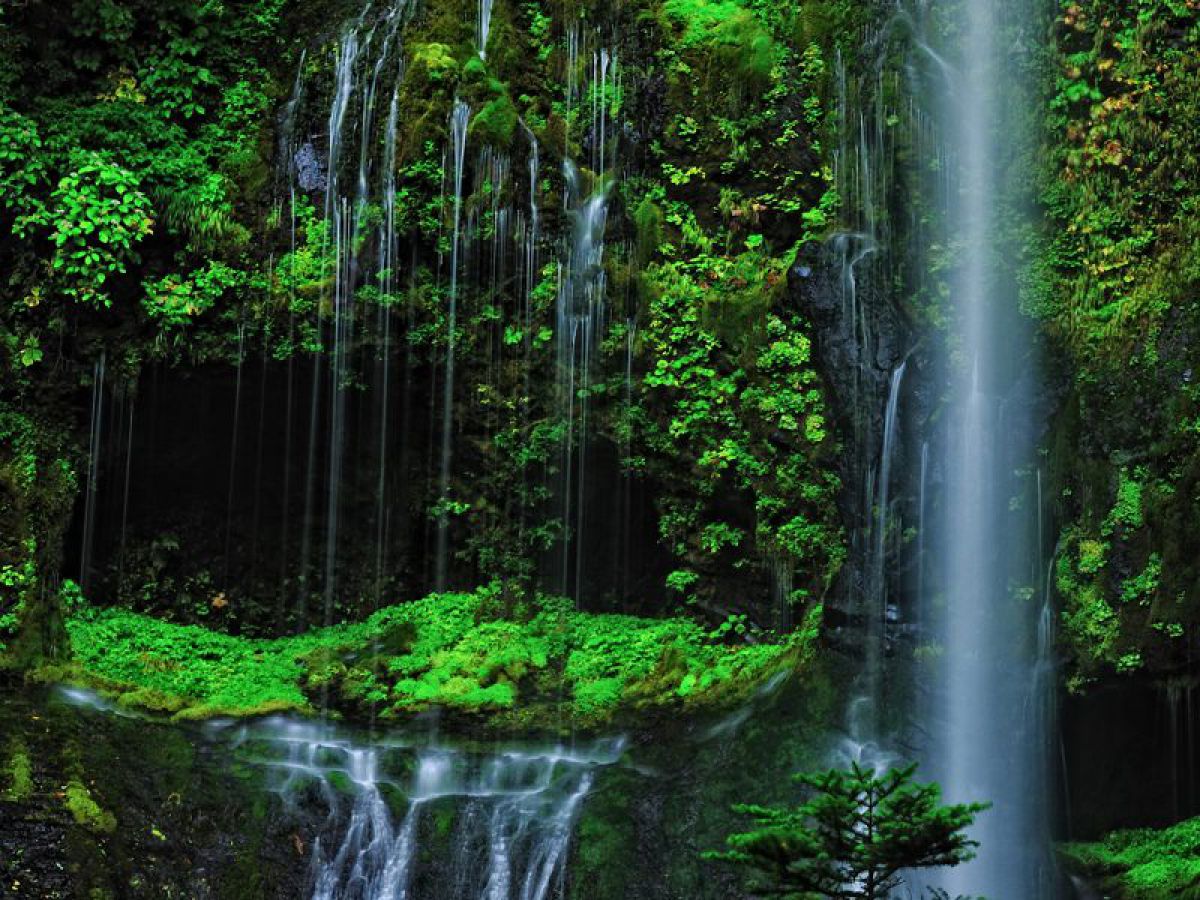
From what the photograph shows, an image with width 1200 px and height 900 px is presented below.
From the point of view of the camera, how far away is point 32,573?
34.9 feet

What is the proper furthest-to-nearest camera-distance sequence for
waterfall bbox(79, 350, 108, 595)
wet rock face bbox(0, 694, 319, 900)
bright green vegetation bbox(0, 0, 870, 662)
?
waterfall bbox(79, 350, 108, 595)
bright green vegetation bbox(0, 0, 870, 662)
wet rock face bbox(0, 694, 319, 900)

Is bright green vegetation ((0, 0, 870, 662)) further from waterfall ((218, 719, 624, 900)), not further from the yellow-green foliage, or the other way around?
waterfall ((218, 719, 624, 900))

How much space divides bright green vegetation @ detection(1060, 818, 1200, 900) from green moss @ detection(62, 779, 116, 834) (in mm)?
7025

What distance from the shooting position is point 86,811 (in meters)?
8.45

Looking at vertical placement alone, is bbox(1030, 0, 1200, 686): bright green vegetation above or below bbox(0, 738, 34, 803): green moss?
above

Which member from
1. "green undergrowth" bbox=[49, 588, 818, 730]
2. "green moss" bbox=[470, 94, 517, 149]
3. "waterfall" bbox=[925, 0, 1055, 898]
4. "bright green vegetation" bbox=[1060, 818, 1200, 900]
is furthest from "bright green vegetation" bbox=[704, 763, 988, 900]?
"green moss" bbox=[470, 94, 517, 149]

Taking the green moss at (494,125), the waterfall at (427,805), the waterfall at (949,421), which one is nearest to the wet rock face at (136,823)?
the waterfall at (427,805)

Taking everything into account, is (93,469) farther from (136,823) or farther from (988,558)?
(988,558)

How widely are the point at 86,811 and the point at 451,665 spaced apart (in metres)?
3.53

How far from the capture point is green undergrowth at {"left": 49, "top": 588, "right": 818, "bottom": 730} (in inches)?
409

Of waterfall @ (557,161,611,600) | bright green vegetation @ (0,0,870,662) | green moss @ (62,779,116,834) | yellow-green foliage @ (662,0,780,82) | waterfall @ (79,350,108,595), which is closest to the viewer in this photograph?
green moss @ (62,779,116,834)

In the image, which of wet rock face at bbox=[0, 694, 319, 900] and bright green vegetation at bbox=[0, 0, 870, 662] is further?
bright green vegetation at bbox=[0, 0, 870, 662]

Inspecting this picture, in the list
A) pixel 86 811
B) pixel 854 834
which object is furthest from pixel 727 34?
pixel 854 834

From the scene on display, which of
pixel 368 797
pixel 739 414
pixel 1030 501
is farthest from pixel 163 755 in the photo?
pixel 1030 501
